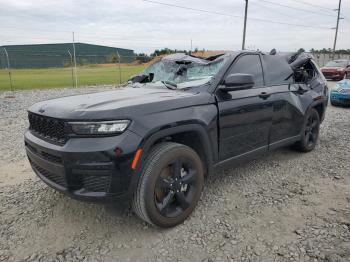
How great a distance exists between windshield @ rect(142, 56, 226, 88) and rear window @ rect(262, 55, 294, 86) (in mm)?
864

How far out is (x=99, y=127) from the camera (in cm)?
263

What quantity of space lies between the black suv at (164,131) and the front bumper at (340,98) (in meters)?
6.99

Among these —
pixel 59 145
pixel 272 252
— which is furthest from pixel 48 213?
pixel 272 252

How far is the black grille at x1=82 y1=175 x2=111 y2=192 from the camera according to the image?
2629 millimetres

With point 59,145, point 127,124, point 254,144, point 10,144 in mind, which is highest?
point 127,124

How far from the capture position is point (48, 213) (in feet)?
11.1

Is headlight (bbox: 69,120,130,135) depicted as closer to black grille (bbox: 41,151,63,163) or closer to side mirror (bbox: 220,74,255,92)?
black grille (bbox: 41,151,63,163)

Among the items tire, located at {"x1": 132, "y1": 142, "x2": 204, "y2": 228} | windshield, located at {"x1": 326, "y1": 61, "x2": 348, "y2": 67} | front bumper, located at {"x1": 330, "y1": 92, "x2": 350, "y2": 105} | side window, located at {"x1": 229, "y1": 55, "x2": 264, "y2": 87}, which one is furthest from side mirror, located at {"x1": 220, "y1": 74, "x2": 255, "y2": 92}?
windshield, located at {"x1": 326, "y1": 61, "x2": 348, "y2": 67}

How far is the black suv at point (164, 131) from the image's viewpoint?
8.65 ft

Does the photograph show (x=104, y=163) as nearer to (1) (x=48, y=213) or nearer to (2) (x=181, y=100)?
(2) (x=181, y=100)

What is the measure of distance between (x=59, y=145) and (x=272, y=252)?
6.89 feet

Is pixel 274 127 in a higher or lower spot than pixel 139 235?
higher

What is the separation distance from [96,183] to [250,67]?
2551 millimetres

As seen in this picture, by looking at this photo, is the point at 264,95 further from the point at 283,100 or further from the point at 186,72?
the point at 186,72
